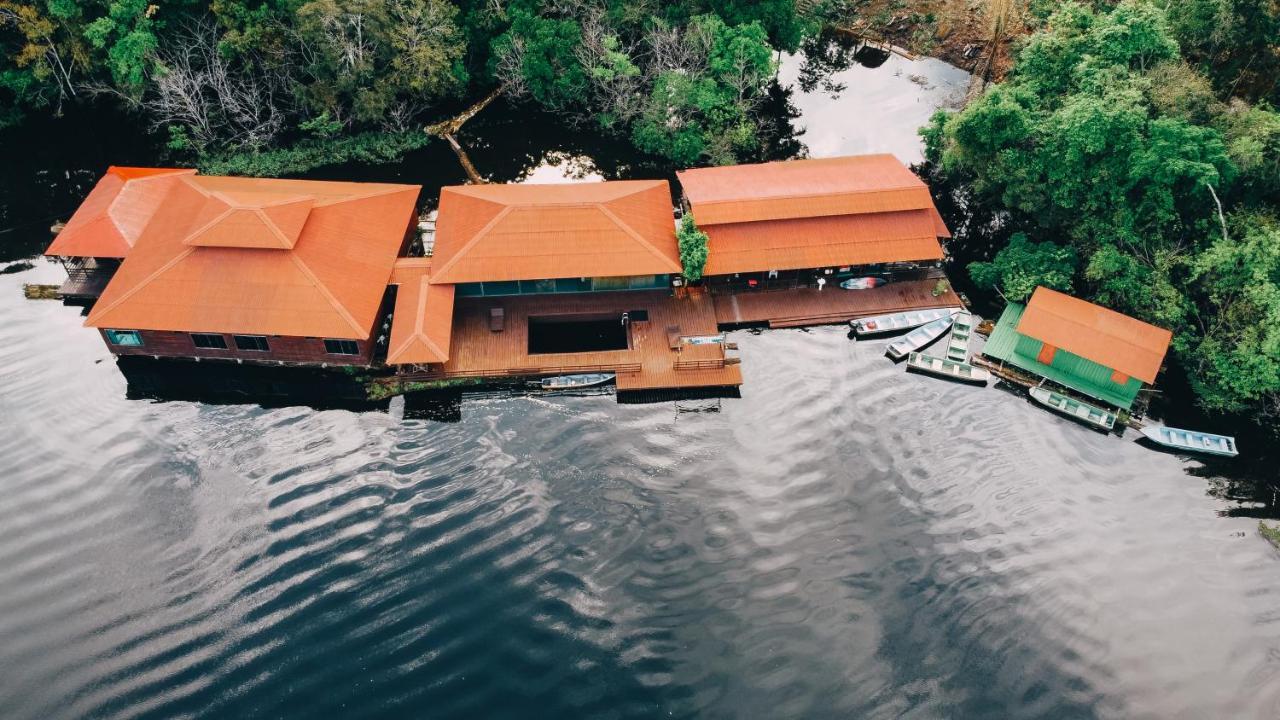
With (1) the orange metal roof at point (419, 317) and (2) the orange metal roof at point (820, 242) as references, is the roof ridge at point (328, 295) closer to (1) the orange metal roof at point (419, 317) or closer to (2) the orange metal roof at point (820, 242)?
(1) the orange metal roof at point (419, 317)

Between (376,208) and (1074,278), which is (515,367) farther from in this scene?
(1074,278)

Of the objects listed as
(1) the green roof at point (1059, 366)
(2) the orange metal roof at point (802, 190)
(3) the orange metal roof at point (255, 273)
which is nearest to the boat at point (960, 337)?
(1) the green roof at point (1059, 366)

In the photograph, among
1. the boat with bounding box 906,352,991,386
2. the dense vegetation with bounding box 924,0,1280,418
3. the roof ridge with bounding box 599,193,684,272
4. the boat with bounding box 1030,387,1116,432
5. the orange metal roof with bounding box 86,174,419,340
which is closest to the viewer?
the dense vegetation with bounding box 924,0,1280,418

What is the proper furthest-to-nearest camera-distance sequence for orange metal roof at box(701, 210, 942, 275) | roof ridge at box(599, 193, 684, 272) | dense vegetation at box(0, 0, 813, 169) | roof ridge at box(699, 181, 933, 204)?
dense vegetation at box(0, 0, 813, 169) → roof ridge at box(699, 181, 933, 204) → orange metal roof at box(701, 210, 942, 275) → roof ridge at box(599, 193, 684, 272)

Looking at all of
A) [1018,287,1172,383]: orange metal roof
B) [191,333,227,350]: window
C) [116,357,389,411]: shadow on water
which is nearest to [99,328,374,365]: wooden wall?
[191,333,227,350]: window

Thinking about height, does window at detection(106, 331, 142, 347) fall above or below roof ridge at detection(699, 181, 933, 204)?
below

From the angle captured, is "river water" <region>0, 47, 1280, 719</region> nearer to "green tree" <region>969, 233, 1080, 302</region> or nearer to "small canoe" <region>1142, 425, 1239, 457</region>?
"small canoe" <region>1142, 425, 1239, 457</region>

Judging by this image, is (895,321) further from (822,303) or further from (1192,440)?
(1192,440)

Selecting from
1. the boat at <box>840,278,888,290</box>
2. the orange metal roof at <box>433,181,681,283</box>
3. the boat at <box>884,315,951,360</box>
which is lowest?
the boat at <box>884,315,951,360</box>
